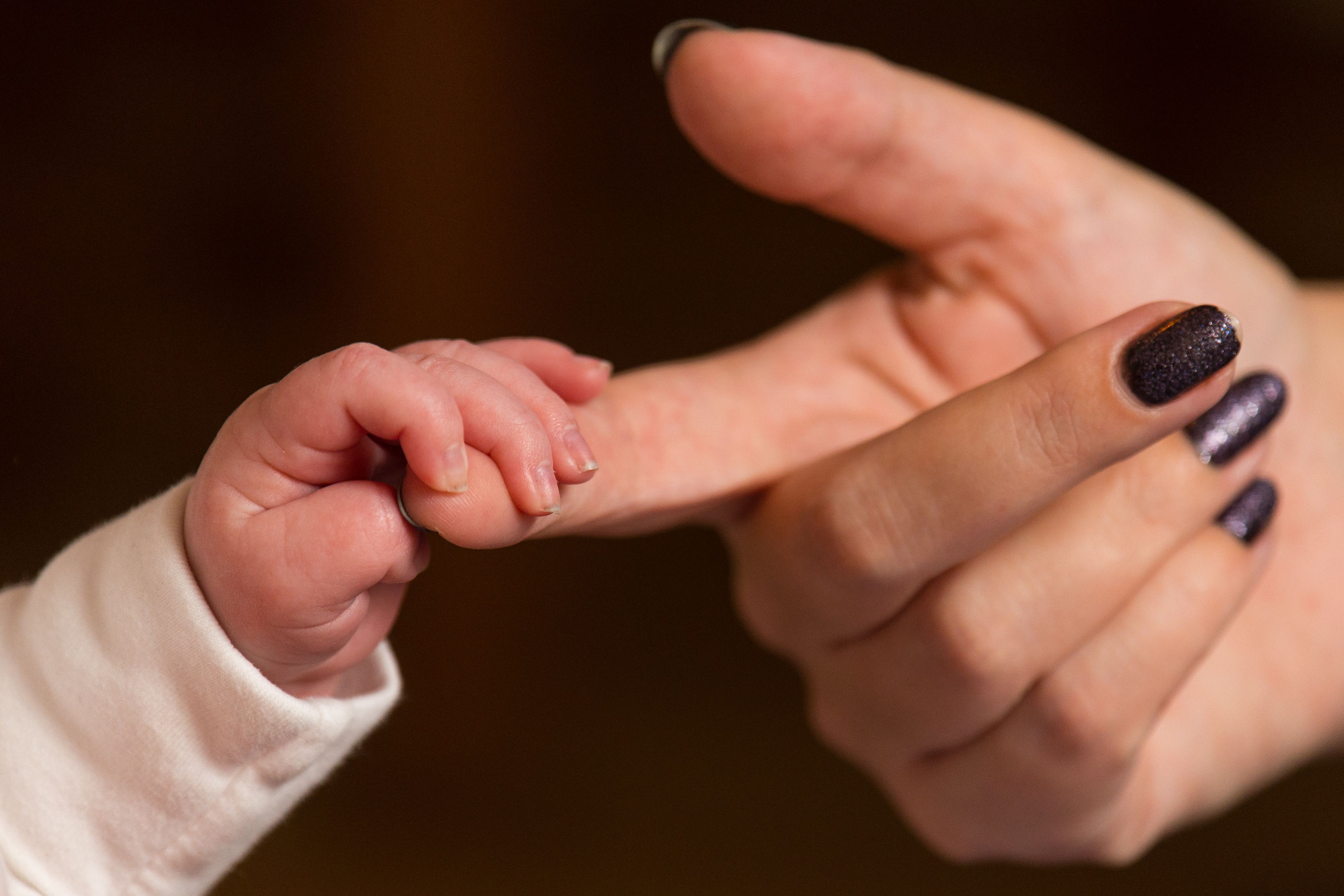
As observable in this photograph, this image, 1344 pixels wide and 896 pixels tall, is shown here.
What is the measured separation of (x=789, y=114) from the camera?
0.65 m

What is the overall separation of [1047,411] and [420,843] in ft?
4.29

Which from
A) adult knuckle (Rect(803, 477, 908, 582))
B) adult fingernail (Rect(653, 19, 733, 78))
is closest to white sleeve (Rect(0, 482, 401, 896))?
adult knuckle (Rect(803, 477, 908, 582))

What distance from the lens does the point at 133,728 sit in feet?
1.69

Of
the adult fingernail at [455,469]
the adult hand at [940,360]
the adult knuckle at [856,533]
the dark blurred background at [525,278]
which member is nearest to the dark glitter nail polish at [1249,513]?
the adult hand at [940,360]

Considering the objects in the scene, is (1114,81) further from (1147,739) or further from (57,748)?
(57,748)

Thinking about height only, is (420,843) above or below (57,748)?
below

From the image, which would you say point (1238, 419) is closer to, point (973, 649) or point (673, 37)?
point (973, 649)

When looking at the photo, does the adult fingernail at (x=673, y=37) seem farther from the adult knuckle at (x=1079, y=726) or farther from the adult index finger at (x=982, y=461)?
the adult knuckle at (x=1079, y=726)

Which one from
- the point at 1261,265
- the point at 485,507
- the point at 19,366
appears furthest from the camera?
the point at 19,366

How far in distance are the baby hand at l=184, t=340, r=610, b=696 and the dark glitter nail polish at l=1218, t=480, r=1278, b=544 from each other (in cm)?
48

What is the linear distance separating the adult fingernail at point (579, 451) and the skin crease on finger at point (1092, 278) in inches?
10.8

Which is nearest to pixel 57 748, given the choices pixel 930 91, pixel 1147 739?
pixel 930 91

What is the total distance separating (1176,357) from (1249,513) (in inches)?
10.2

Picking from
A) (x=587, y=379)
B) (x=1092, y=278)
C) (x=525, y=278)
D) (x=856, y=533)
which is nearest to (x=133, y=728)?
(x=587, y=379)
